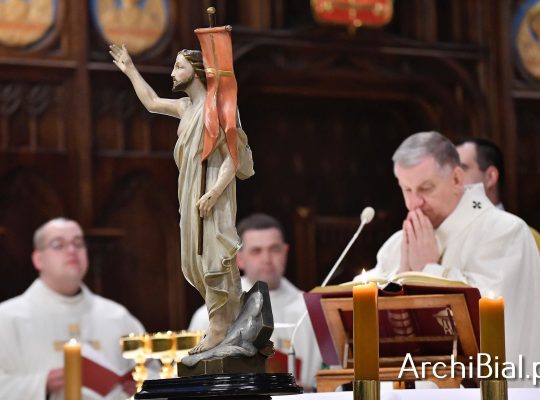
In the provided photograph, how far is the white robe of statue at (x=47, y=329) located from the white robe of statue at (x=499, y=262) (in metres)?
3.12

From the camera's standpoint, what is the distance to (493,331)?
2818 mm

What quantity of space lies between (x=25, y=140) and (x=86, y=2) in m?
1.19

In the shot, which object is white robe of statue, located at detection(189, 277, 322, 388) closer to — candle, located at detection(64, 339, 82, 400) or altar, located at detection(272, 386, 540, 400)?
candle, located at detection(64, 339, 82, 400)

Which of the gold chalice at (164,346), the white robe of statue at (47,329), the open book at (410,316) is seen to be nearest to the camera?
the open book at (410,316)

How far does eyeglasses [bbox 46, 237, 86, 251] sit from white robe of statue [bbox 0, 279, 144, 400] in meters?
0.46

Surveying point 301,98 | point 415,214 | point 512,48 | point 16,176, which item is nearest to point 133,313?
point 16,176

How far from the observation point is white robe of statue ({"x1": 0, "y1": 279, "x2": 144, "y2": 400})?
8211mm

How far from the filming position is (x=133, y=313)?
33.6 ft

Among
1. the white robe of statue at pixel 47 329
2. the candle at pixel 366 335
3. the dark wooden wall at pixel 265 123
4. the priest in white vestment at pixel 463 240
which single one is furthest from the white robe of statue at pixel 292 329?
the candle at pixel 366 335

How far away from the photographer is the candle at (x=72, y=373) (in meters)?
3.84

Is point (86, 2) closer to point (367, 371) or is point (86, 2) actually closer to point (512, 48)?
point (512, 48)

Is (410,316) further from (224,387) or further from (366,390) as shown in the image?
(366,390)

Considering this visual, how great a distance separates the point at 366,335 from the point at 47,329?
5.98m

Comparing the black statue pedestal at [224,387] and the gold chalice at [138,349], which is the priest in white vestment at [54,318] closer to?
the gold chalice at [138,349]
